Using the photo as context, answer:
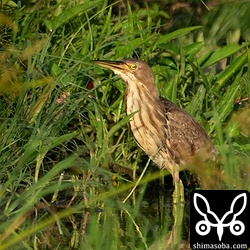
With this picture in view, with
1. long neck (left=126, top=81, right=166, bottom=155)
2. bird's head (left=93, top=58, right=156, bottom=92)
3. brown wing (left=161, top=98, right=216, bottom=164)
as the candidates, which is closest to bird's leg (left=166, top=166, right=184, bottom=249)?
brown wing (left=161, top=98, right=216, bottom=164)

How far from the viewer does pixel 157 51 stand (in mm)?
9562

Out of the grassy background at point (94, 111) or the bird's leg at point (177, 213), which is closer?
the bird's leg at point (177, 213)

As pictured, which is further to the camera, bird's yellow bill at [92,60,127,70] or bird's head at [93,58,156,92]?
bird's head at [93,58,156,92]

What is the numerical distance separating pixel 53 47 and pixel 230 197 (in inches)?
95.7

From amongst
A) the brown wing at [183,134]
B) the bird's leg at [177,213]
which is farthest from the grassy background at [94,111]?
the brown wing at [183,134]

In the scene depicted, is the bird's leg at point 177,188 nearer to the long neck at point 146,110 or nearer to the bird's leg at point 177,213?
the bird's leg at point 177,213

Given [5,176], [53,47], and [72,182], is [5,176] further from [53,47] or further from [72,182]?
[53,47]

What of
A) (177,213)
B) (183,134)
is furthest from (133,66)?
(177,213)

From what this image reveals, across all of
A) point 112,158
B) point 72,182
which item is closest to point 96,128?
point 112,158

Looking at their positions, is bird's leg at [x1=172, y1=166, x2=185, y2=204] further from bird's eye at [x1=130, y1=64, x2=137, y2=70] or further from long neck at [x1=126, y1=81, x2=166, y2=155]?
bird's eye at [x1=130, y1=64, x2=137, y2=70]

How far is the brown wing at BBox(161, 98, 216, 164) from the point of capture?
28.6ft

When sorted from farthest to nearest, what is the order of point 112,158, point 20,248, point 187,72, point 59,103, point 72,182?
point 187,72, point 112,158, point 59,103, point 72,182, point 20,248

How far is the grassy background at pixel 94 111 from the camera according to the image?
7.05m

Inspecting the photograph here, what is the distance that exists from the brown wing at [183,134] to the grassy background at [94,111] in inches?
7.1
